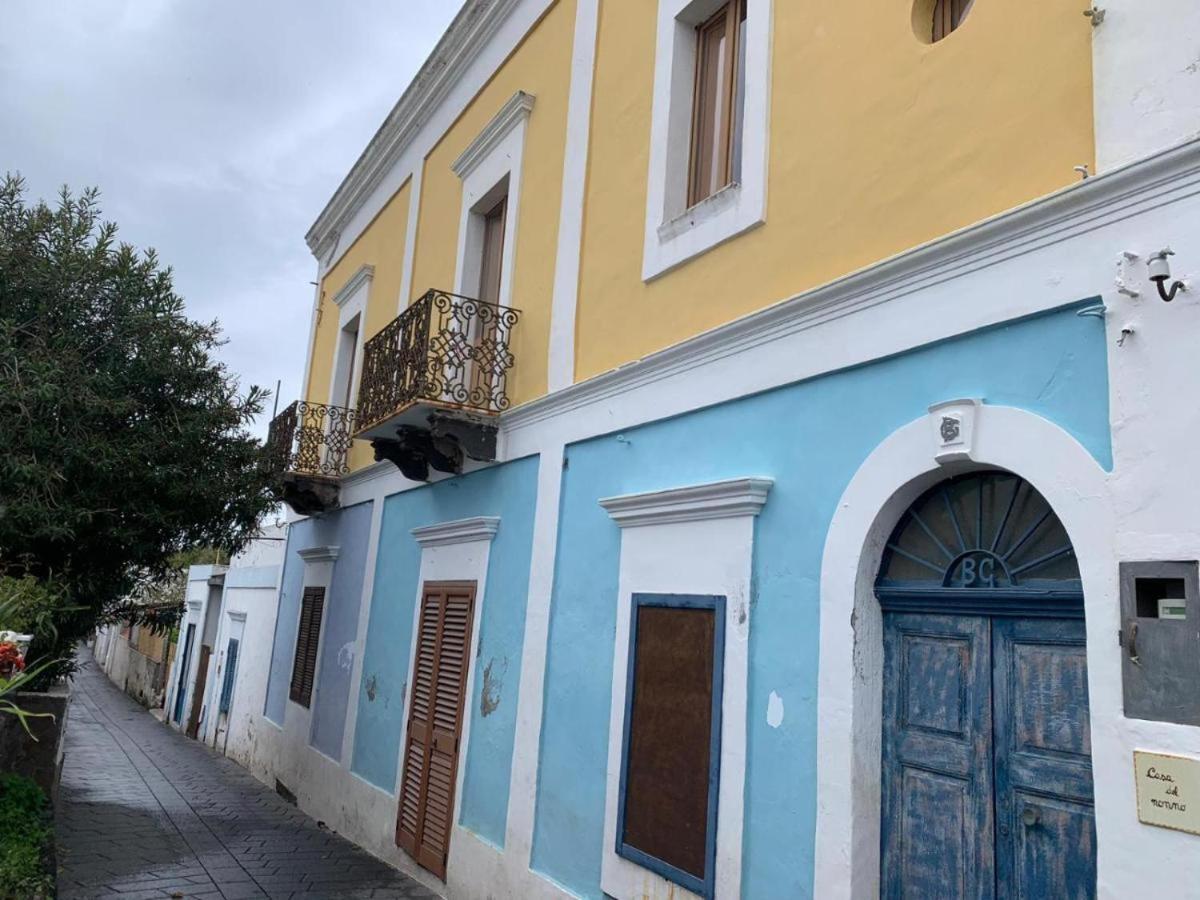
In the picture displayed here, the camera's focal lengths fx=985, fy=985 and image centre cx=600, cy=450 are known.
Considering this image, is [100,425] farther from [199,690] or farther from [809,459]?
[199,690]

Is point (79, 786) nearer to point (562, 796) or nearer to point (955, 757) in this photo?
point (562, 796)

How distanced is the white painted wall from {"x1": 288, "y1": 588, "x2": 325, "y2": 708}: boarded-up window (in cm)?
991

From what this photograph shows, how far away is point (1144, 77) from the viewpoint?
10.8 ft

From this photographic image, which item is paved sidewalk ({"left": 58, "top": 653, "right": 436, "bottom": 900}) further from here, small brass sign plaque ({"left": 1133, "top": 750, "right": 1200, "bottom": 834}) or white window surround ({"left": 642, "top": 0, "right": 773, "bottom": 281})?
small brass sign plaque ({"left": 1133, "top": 750, "right": 1200, "bottom": 834})

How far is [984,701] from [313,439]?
9531mm

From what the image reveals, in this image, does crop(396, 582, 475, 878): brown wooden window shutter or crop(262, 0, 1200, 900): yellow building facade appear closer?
crop(262, 0, 1200, 900): yellow building facade

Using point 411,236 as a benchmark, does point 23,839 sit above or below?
below

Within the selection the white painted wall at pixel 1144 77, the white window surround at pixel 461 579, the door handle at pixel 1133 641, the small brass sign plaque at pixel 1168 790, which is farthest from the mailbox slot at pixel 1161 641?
the white window surround at pixel 461 579

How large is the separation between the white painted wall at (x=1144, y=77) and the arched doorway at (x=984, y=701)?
1260 millimetres

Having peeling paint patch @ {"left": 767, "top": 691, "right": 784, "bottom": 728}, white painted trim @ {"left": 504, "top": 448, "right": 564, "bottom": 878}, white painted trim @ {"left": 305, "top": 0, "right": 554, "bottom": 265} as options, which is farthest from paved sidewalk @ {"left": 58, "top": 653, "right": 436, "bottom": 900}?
white painted trim @ {"left": 305, "top": 0, "right": 554, "bottom": 265}

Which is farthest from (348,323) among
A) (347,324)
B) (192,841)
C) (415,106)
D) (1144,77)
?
(1144,77)

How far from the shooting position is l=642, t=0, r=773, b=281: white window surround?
16.9ft

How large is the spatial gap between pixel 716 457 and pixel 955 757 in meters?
1.95

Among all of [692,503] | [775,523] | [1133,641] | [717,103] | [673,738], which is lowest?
[673,738]
